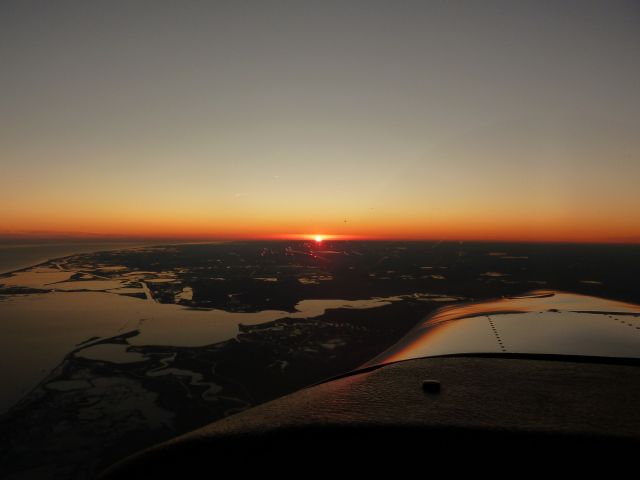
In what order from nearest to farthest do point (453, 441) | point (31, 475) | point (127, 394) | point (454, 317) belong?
point (453, 441)
point (454, 317)
point (31, 475)
point (127, 394)

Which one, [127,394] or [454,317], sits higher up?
[454,317]

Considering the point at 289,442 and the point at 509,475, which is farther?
the point at 289,442

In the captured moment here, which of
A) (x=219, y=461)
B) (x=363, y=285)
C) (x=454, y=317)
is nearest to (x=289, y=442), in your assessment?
(x=219, y=461)

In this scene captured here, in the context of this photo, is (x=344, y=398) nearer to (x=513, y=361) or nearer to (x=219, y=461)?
(x=219, y=461)

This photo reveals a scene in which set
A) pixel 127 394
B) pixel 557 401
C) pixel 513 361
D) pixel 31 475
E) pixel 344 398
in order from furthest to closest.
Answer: pixel 127 394 → pixel 31 475 → pixel 513 361 → pixel 344 398 → pixel 557 401

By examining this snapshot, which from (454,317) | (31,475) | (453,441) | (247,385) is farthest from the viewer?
(247,385)

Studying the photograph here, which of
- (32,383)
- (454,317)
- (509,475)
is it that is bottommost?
(32,383)

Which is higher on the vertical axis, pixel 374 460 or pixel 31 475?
pixel 374 460

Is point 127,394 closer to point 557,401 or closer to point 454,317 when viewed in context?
point 454,317

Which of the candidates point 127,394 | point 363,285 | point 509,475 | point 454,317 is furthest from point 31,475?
point 363,285
